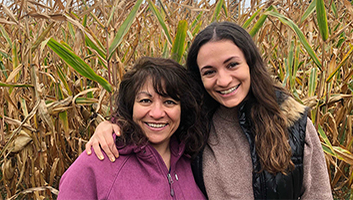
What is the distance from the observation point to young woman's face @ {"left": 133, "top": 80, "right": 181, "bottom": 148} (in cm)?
121

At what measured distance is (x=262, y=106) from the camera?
1.28m

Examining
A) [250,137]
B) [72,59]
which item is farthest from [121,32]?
[250,137]

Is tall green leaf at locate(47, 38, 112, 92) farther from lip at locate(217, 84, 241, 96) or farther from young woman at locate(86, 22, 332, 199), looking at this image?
lip at locate(217, 84, 241, 96)

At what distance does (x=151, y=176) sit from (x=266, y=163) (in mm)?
494

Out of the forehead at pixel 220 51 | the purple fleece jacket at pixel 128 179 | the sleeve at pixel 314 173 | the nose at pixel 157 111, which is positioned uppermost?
the forehead at pixel 220 51

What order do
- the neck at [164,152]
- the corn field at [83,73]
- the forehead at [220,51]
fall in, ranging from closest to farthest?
the forehead at [220,51] → the neck at [164,152] → the corn field at [83,73]

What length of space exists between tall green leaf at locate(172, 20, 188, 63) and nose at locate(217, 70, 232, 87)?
0.44 m

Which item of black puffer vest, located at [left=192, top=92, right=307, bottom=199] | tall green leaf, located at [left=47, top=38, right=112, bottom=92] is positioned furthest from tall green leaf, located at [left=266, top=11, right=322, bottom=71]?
tall green leaf, located at [left=47, top=38, right=112, bottom=92]

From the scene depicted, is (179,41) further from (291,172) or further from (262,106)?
(291,172)

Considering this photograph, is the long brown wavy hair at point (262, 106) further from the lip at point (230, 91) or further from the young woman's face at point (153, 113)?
the young woman's face at point (153, 113)

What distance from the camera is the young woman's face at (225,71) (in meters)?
1.19

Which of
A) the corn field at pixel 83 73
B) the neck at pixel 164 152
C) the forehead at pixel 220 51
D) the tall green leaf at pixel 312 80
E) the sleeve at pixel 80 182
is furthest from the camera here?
the tall green leaf at pixel 312 80

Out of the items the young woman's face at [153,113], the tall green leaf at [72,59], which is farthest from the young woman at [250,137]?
the tall green leaf at [72,59]

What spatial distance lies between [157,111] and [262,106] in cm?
49
